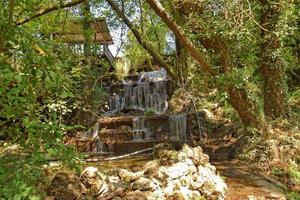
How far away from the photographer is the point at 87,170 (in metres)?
5.05

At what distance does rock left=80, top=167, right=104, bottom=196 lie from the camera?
4895 mm

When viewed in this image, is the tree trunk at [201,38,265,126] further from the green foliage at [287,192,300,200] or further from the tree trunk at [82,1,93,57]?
the green foliage at [287,192,300,200]

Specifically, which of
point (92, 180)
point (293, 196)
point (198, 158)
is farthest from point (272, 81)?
point (92, 180)

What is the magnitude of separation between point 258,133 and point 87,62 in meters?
5.89

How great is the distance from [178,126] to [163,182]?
26.9 feet

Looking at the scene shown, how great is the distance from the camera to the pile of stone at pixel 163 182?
4.85 meters

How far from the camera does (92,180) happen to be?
498cm

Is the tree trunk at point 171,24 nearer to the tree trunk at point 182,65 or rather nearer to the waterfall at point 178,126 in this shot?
the tree trunk at point 182,65

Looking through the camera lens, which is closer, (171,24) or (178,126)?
(171,24)

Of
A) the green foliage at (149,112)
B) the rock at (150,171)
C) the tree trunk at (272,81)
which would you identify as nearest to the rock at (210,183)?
the rock at (150,171)

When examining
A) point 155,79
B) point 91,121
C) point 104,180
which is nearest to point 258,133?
point 104,180

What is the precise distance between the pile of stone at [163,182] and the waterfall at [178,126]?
6.76 metres

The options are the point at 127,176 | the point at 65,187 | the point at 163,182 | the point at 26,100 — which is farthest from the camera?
the point at 163,182

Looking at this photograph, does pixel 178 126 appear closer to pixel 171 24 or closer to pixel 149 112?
pixel 149 112
